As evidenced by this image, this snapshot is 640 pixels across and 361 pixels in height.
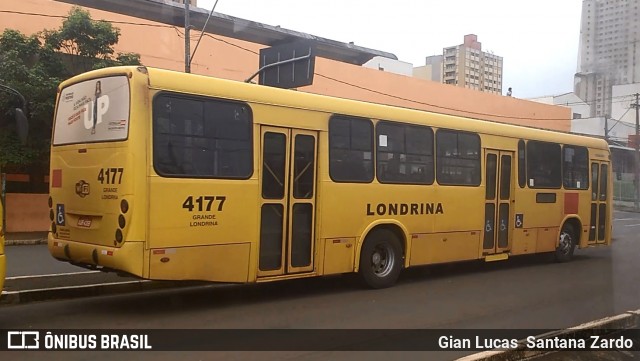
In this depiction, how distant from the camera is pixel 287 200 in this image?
7.44 meters

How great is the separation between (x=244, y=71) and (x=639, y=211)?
30720mm

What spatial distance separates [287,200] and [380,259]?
2117 millimetres

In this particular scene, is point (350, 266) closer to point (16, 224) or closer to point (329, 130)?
point (329, 130)

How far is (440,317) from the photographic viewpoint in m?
6.88

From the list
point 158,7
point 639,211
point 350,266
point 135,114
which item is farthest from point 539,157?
Result: point 639,211

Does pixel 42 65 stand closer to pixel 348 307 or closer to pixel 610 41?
pixel 348 307

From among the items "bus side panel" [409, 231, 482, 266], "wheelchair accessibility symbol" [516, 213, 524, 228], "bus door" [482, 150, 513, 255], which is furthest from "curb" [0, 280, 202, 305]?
"wheelchair accessibility symbol" [516, 213, 524, 228]

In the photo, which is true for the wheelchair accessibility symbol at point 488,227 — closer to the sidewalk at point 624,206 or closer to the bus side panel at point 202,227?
the bus side panel at point 202,227

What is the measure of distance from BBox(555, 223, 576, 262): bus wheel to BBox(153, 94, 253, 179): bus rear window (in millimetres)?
8171

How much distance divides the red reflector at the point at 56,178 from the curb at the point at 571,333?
5369 millimetres

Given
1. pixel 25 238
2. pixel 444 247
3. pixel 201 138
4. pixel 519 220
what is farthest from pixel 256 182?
pixel 25 238

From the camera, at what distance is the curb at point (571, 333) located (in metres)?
4.71

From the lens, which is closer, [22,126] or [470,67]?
[22,126]

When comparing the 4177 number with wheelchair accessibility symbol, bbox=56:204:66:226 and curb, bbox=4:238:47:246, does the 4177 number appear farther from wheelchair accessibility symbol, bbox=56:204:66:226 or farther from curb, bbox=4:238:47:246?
curb, bbox=4:238:47:246
